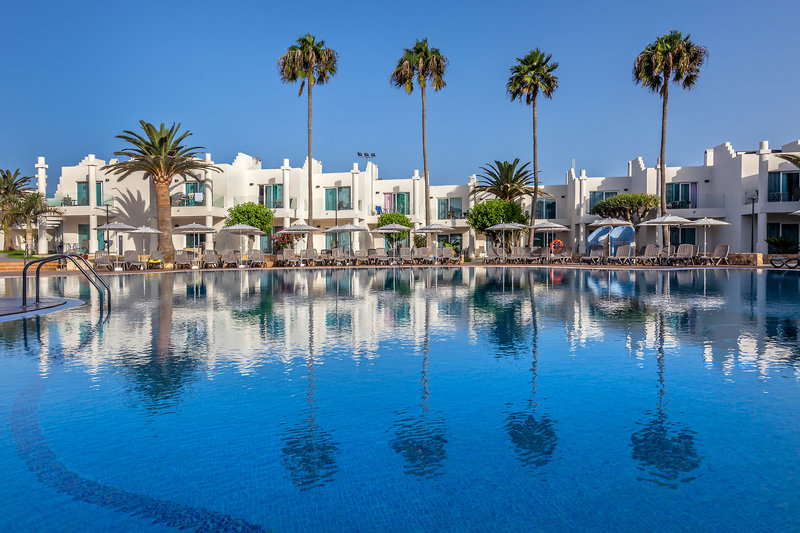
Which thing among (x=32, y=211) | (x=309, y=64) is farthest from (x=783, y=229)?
(x=32, y=211)

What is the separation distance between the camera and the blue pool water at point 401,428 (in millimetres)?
2895

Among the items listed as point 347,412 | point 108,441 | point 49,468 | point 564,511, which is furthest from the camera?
point 347,412

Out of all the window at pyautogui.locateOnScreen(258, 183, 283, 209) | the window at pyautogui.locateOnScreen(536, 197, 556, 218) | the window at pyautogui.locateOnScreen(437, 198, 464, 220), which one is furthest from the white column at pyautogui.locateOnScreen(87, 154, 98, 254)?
the window at pyautogui.locateOnScreen(536, 197, 556, 218)

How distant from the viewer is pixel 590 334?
790 centimetres

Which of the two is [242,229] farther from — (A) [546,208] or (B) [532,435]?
(B) [532,435]

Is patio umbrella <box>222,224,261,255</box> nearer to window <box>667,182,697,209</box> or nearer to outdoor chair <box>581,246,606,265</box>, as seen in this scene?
outdoor chair <box>581,246,606,265</box>

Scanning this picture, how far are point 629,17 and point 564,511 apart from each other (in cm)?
2633

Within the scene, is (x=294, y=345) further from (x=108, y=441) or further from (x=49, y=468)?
(x=49, y=468)

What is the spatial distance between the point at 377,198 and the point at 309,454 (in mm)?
41062

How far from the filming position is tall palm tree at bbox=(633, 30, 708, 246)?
2944 cm

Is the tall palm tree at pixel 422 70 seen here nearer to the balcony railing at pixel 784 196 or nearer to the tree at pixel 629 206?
the tree at pixel 629 206

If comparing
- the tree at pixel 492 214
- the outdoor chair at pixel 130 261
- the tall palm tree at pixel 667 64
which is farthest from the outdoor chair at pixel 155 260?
the tall palm tree at pixel 667 64

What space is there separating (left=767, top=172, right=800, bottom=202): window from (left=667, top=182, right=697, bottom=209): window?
5233 mm

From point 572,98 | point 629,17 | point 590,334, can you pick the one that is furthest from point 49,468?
point 572,98
